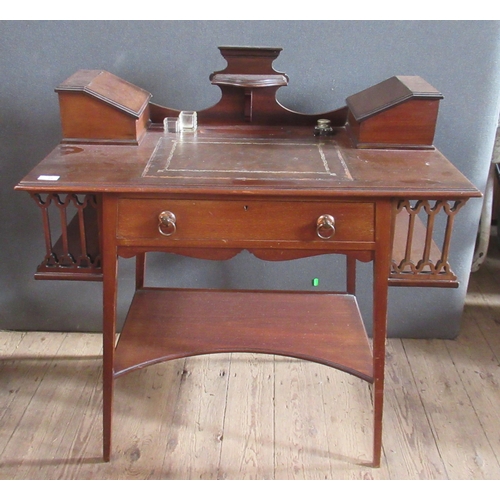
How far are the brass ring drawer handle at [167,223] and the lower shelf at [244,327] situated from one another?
52 centimetres

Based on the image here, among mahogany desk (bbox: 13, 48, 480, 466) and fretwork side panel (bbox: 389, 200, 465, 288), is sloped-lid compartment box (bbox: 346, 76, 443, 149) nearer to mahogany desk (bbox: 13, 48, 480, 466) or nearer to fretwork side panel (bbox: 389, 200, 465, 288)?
mahogany desk (bbox: 13, 48, 480, 466)

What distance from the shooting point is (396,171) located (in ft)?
4.99

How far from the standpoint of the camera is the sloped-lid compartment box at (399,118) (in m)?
1.63

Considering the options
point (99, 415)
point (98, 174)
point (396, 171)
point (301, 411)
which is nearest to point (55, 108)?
point (98, 174)

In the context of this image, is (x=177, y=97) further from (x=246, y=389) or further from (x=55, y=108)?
(x=246, y=389)

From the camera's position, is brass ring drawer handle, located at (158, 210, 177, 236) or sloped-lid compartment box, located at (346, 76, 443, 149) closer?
brass ring drawer handle, located at (158, 210, 177, 236)

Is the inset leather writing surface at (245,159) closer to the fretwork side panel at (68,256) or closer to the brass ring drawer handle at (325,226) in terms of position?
the brass ring drawer handle at (325,226)

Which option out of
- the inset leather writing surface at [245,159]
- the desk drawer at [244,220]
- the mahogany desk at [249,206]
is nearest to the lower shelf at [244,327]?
the mahogany desk at [249,206]

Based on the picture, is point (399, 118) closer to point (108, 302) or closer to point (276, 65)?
point (276, 65)

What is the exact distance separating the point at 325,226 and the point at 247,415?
0.88m

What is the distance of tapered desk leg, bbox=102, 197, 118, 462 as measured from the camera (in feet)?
4.82

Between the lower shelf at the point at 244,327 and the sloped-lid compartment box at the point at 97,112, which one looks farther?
the lower shelf at the point at 244,327

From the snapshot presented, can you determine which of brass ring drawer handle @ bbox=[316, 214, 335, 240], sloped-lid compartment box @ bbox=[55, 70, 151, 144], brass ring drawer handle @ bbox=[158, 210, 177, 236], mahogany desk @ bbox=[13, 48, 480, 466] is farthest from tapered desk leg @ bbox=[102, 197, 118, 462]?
brass ring drawer handle @ bbox=[316, 214, 335, 240]

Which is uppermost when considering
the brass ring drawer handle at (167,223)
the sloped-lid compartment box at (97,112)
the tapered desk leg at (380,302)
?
the sloped-lid compartment box at (97,112)
